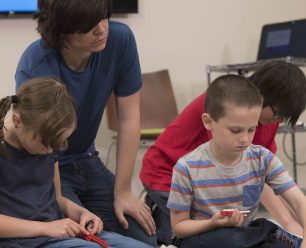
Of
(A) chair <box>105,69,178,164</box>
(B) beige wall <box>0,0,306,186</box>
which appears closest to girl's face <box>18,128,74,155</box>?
(A) chair <box>105,69,178,164</box>

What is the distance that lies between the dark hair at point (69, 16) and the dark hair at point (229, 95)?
1.19ft

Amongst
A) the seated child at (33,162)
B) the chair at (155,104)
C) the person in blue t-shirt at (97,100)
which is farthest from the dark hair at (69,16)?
the chair at (155,104)

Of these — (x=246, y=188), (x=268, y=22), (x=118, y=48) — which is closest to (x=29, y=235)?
(x=246, y=188)

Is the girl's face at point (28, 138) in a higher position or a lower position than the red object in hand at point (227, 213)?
higher

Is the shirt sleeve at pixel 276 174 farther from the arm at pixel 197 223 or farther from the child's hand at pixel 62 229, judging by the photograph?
the child's hand at pixel 62 229

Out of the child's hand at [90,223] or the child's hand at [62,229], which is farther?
the child's hand at [90,223]

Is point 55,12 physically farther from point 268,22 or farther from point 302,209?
point 268,22

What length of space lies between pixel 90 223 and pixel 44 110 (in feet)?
1.12

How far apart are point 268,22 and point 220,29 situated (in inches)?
14.2

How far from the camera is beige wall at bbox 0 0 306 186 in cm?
312

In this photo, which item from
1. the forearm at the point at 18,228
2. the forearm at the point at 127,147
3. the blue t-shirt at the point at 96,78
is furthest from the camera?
the forearm at the point at 127,147

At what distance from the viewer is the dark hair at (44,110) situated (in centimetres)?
110

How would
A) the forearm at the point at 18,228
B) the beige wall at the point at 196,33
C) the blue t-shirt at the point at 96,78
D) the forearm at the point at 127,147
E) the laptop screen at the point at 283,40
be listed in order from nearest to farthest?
the forearm at the point at 18,228 → the blue t-shirt at the point at 96,78 → the forearm at the point at 127,147 → the laptop screen at the point at 283,40 → the beige wall at the point at 196,33

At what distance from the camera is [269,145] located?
1.56m
